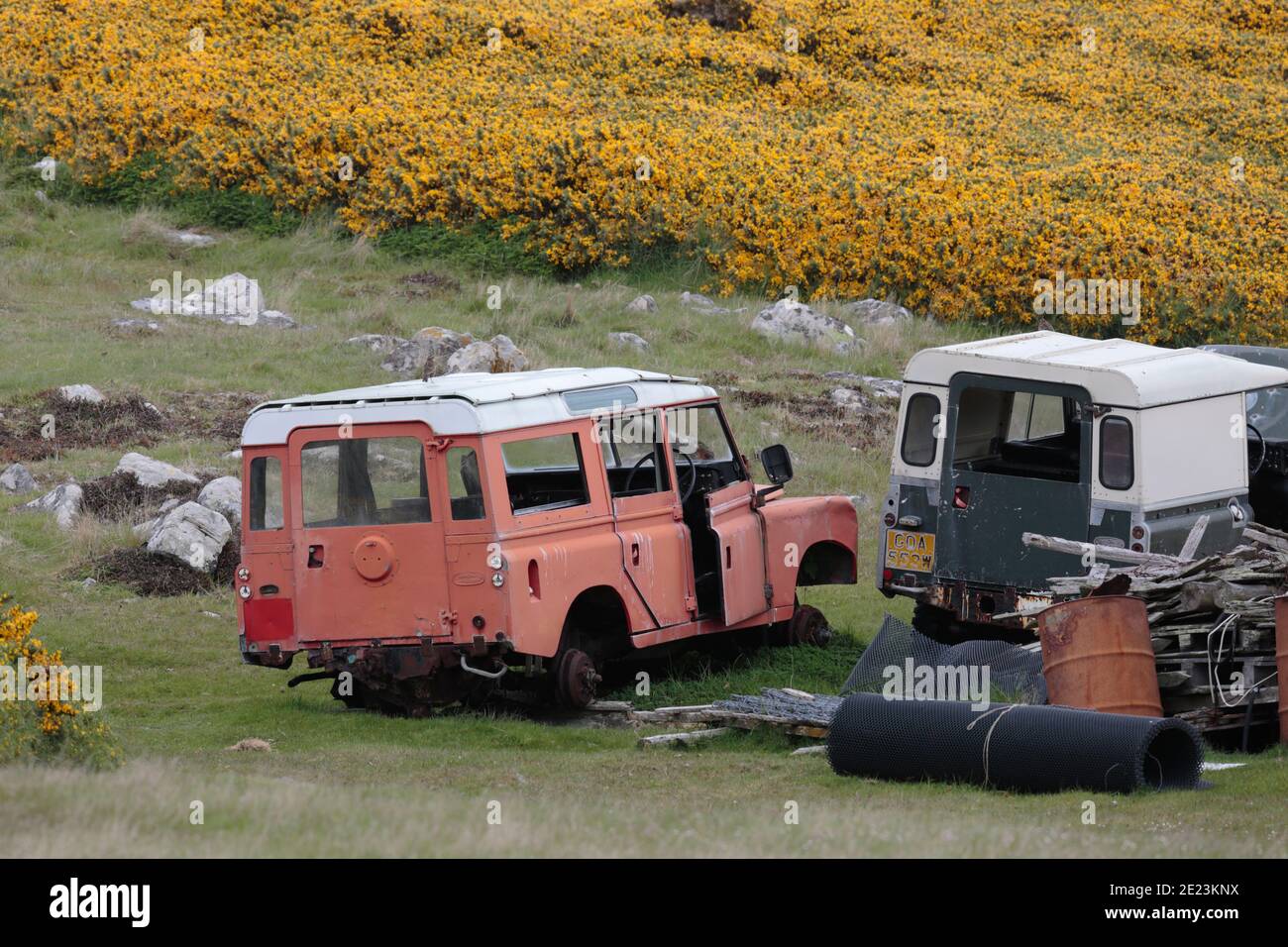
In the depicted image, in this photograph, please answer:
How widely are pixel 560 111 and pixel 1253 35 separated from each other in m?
22.8

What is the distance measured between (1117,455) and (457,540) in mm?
4876

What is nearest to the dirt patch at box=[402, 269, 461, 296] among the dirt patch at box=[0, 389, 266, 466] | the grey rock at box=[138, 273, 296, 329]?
the grey rock at box=[138, 273, 296, 329]

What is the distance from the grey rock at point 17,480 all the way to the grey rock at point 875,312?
13.2 meters

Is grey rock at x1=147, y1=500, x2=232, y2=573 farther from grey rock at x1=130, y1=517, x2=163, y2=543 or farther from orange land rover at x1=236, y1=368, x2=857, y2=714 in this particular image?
orange land rover at x1=236, y1=368, x2=857, y2=714

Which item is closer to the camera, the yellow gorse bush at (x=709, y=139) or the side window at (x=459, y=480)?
the side window at (x=459, y=480)

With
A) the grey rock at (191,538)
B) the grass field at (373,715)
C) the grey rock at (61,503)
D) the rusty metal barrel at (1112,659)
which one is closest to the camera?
the grass field at (373,715)

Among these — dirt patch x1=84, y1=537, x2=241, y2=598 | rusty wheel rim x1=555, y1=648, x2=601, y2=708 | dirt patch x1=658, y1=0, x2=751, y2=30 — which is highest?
dirt patch x1=658, y1=0, x2=751, y2=30

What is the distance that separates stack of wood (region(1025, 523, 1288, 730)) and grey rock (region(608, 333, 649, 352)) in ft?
39.4

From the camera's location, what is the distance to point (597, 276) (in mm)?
26859

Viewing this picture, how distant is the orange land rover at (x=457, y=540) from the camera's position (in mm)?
10898

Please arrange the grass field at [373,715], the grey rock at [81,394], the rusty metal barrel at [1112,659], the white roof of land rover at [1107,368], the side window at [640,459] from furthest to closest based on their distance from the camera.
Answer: the grey rock at [81,394]
the side window at [640,459]
the white roof of land rover at [1107,368]
the rusty metal barrel at [1112,659]
the grass field at [373,715]

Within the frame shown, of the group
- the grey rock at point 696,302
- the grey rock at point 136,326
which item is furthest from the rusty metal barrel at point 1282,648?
the grey rock at point 136,326

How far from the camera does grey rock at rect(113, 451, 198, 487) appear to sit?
1678 centimetres

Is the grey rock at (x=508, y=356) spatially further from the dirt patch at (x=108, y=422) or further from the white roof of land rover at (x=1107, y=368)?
the white roof of land rover at (x=1107, y=368)
